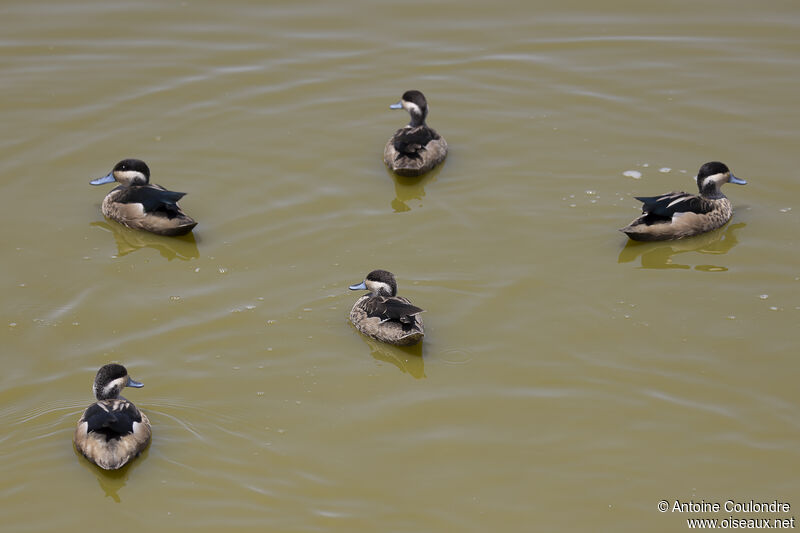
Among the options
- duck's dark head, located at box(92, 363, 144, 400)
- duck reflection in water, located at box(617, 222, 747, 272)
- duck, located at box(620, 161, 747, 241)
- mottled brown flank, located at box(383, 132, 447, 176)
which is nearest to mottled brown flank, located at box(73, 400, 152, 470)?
duck's dark head, located at box(92, 363, 144, 400)

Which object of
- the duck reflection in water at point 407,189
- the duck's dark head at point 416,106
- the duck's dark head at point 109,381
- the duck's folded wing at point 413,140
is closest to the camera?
the duck's dark head at point 109,381

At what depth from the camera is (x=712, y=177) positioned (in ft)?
38.0

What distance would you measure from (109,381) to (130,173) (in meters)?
3.94

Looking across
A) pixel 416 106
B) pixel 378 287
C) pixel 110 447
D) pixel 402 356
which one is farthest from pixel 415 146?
pixel 110 447

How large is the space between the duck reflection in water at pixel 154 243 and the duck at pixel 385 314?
2.18 m

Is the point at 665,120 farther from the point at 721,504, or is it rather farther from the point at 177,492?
the point at 177,492

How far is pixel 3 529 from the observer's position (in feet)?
25.3

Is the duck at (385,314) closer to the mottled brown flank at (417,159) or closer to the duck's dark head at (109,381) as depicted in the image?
the duck's dark head at (109,381)

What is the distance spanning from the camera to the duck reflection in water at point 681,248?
1105cm

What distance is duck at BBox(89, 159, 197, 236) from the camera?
37.1 ft

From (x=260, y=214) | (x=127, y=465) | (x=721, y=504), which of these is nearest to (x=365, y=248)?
(x=260, y=214)

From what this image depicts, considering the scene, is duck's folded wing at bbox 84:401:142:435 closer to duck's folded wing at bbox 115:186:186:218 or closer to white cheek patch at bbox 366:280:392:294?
white cheek patch at bbox 366:280:392:294

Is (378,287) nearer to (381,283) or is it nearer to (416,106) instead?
(381,283)

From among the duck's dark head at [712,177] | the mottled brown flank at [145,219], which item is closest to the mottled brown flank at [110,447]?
the mottled brown flank at [145,219]
